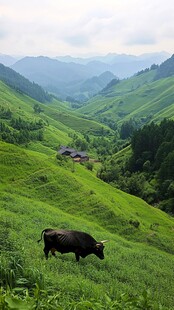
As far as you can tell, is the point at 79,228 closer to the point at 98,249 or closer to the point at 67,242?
the point at 98,249

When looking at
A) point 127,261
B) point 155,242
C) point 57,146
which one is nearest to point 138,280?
point 127,261

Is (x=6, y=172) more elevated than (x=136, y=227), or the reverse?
(x=6, y=172)

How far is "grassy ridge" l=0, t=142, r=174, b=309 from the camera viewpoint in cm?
1802

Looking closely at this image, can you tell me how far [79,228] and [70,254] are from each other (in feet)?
49.7

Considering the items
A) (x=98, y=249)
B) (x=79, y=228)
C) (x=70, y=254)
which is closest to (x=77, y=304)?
(x=98, y=249)

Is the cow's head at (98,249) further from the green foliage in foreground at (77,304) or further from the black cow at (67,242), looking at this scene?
the green foliage in foreground at (77,304)

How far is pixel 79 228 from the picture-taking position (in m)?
40.2

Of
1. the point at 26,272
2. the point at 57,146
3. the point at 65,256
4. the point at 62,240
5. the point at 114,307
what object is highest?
the point at 114,307

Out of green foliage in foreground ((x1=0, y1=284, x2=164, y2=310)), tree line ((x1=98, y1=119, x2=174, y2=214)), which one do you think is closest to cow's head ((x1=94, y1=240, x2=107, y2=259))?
green foliage in foreground ((x1=0, y1=284, x2=164, y2=310))

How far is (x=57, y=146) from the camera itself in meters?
180

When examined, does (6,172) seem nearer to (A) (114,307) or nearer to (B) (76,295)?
(B) (76,295)

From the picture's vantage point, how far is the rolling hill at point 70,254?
1207 centimetres

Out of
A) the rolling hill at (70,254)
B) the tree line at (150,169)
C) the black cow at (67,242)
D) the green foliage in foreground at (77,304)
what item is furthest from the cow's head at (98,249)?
the tree line at (150,169)

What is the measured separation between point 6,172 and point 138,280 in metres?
42.1
